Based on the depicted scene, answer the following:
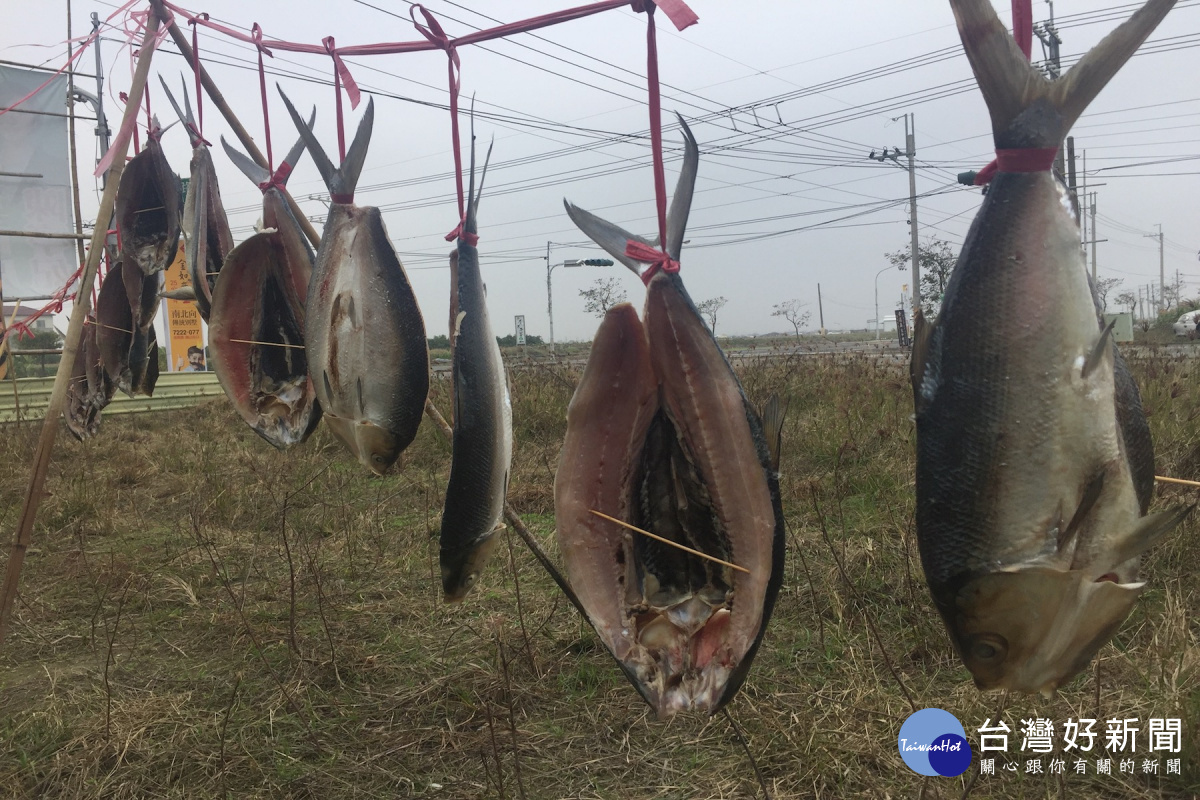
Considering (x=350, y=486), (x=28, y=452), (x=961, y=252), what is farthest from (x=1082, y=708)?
(x=28, y=452)

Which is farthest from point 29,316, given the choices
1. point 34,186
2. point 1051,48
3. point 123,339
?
point 1051,48

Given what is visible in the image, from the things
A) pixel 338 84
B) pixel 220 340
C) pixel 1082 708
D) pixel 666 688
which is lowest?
pixel 1082 708

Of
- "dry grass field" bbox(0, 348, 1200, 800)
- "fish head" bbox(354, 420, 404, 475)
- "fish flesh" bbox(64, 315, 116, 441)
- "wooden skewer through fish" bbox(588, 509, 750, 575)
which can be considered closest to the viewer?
"wooden skewer through fish" bbox(588, 509, 750, 575)

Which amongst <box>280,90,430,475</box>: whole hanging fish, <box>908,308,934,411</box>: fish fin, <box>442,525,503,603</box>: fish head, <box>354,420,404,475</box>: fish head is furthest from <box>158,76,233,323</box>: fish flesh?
<box>908,308,934,411</box>: fish fin

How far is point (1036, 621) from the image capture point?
39.9 inches

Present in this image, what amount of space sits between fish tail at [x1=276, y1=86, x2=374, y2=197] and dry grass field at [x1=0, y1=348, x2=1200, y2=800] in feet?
5.17

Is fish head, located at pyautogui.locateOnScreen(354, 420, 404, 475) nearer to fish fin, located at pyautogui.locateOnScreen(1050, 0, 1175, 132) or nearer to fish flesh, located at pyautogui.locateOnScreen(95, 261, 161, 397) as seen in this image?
fish fin, located at pyautogui.locateOnScreen(1050, 0, 1175, 132)

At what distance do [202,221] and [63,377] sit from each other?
676mm

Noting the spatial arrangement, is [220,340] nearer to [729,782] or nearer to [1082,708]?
[729,782]

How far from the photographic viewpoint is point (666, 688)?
124cm

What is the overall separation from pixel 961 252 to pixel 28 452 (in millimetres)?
9124

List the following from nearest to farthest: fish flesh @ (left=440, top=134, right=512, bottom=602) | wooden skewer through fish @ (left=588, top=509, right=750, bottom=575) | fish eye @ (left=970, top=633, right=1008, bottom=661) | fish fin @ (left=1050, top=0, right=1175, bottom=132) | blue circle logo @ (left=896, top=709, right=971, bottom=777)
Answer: fish fin @ (left=1050, top=0, right=1175, bottom=132) → fish eye @ (left=970, top=633, right=1008, bottom=661) → wooden skewer through fish @ (left=588, top=509, right=750, bottom=575) → fish flesh @ (left=440, top=134, right=512, bottom=602) → blue circle logo @ (left=896, top=709, right=971, bottom=777)

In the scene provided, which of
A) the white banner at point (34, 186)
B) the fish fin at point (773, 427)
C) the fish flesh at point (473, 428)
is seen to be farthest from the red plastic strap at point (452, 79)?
the white banner at point (34, 186)

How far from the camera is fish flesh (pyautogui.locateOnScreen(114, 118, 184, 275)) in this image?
2.69m
